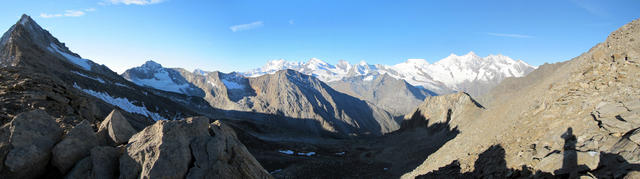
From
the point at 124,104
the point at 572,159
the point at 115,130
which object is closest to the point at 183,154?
the point at 115,130

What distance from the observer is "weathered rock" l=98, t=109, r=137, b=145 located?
35.2ft

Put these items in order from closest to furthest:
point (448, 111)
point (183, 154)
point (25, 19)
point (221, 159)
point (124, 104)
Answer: point (183, 154)
point (221, 159)
point (124, 104)
point (448, 111)
point (25, 19)

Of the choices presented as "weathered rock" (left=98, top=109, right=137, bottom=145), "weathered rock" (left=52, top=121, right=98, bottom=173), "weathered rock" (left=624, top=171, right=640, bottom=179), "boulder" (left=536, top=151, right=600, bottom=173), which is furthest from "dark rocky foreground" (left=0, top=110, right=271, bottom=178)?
"boulder" (left=536, top=151, right=600, bottom=173)

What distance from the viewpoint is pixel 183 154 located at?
9086 mm

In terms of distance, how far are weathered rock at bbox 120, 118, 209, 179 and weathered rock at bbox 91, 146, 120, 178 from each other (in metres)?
0.43

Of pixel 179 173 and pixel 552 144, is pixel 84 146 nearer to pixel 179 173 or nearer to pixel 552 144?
pixel 179 173

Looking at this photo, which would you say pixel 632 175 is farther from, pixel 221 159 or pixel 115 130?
pixel 115 130

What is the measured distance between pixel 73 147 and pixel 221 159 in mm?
4807

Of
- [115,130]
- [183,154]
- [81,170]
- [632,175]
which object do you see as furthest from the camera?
Answer: [115,130]

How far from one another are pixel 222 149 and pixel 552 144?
1399 centimetres

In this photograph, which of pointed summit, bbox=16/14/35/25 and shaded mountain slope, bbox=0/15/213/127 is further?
pointed summit, bbox=16/14/35/25

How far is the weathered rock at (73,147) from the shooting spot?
8.77 m

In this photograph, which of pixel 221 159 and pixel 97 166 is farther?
pixel 221 159

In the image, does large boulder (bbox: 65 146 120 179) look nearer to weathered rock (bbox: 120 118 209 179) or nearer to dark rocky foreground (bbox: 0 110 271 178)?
dark rocky foreground (bbox: 0 110 271 178)
